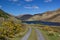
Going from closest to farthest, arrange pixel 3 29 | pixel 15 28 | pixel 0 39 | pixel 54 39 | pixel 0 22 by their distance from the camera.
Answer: pixel 0 39, pixel 3 29, pixel 54 39, pixel 0 22, pixel 15 28

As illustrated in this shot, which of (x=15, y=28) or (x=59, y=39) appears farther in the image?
(x=15, y=28)

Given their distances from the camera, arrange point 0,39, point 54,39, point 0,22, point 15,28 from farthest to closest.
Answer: point 15,28, point 0,22, point 54,39, point 0,39

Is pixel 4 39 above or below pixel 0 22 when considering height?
below

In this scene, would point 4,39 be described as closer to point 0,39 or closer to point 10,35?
point 0,39

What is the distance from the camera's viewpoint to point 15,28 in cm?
6712

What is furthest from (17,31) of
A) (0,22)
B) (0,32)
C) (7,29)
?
(0,32)

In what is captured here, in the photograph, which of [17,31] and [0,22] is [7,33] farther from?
[17,31]

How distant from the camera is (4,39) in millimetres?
46594

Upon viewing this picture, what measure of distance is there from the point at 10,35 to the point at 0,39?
7882 millimetres

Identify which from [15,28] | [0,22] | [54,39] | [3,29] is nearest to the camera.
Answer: [3,29]

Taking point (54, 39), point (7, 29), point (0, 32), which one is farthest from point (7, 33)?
point (54, 39)

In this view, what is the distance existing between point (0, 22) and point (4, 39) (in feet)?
43.7

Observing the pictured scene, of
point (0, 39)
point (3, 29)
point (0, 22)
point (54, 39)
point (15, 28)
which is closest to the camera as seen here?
point (0, 39)

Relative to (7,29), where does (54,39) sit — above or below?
below
